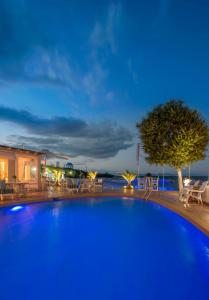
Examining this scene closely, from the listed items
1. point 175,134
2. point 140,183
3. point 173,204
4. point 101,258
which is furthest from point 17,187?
point 140,183

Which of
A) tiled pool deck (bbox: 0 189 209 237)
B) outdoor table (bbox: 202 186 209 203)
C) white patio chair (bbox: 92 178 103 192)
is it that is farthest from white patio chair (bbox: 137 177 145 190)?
outdoor table (bbox: 202 186 209 203)

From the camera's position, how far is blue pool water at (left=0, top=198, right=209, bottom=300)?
137 inches

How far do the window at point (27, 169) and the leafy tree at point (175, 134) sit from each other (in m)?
8.13

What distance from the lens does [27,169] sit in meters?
17.3

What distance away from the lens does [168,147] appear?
1237 cm

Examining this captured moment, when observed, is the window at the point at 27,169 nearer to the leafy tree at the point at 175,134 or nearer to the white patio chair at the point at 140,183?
the white patio chair at the point at 140,183

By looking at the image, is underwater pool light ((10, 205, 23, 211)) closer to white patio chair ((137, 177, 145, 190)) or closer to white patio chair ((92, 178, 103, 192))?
white patio chair ((92, 178, 103, 192))

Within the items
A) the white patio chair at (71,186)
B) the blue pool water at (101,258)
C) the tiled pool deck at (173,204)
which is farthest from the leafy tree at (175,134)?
the white patio chair at (71,186)

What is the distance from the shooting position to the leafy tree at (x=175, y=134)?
1177cm

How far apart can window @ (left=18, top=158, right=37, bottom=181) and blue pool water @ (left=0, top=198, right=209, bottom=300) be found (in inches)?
328

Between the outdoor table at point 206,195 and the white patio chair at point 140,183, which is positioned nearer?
the outdoor table at point 206,195

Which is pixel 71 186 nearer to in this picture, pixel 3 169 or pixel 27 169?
pixel 27 169

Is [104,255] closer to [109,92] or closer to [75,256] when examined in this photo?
[75,256]

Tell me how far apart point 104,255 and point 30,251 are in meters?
1.62
